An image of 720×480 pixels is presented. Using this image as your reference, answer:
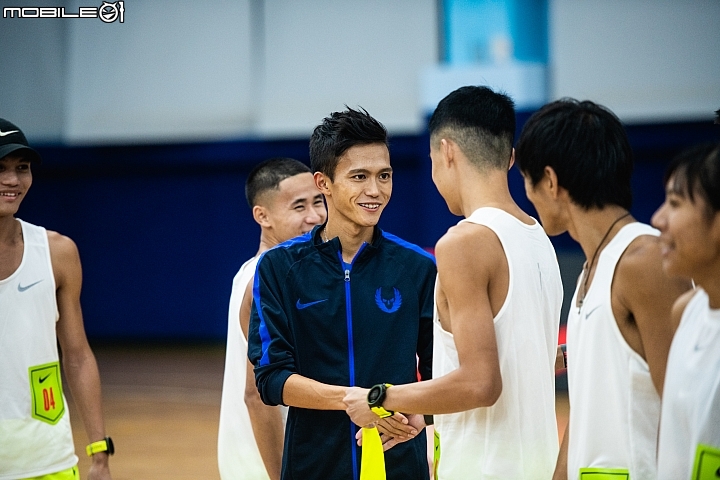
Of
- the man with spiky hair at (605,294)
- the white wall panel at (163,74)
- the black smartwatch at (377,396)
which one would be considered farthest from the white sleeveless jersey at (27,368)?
the white wall panel at (163,74)

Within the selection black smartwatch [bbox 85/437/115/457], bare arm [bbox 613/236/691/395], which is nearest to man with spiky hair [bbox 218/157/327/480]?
black smartwatch [bbox 85/437/115/457]

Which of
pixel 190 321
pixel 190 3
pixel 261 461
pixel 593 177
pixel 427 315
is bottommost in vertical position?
pixel 190 321

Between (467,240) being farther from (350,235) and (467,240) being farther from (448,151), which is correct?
(350,235)

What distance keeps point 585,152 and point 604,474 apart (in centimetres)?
70

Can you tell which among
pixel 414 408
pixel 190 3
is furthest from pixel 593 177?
pixel 190 3

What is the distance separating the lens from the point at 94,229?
11.0m

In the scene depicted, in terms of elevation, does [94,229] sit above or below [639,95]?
below

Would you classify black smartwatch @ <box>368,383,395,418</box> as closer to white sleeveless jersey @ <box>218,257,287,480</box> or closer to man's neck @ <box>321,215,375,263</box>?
man's neck @ <box>321,215,375,263</box>

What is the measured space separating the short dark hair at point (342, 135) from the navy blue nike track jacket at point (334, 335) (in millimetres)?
278

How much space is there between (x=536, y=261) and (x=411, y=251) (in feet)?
1.68

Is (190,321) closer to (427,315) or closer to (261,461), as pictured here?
(261,461)

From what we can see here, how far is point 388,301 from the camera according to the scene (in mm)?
2562

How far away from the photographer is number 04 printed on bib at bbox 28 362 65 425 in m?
2.91

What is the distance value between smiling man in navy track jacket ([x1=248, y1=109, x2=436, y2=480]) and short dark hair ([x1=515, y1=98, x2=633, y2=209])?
75 centimetres
